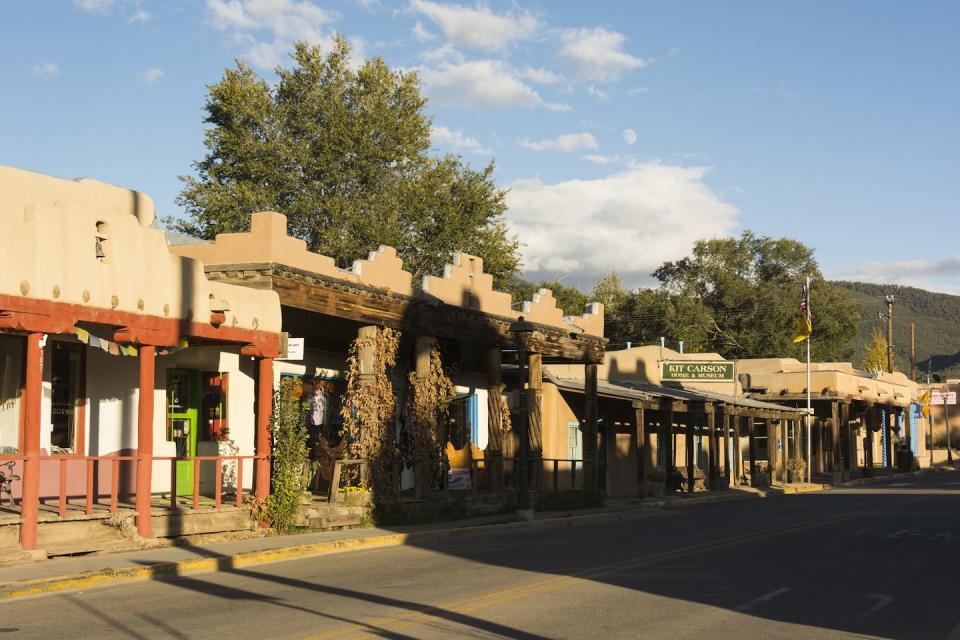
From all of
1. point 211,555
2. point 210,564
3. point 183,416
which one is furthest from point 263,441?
point 210,564

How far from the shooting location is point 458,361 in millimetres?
29031

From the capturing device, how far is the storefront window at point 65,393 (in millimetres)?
19484

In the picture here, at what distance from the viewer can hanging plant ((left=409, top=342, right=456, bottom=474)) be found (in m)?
24.7

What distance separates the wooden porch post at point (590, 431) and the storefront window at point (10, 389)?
16.6 meters

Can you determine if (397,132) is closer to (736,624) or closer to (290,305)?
(290,305)

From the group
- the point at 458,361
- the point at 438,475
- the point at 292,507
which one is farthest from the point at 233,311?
the point at 458,361

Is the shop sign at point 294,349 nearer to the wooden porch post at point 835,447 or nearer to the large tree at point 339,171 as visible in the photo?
the large tree at point 339,171

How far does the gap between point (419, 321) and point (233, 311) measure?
5.66 metres

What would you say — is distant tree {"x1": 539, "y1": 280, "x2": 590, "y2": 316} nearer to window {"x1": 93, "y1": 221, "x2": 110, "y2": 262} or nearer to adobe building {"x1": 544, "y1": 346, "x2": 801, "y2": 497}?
adobe building {"x1": 544, "y1": 346, "x2": 801, "y2": 497}

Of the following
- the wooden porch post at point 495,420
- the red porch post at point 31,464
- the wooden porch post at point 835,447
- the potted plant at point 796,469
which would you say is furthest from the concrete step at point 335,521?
the wooden porch post at point 835,447

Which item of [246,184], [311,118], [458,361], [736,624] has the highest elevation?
[311,118]

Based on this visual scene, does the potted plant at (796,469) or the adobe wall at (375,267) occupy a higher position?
the adobe wall at (375,267)

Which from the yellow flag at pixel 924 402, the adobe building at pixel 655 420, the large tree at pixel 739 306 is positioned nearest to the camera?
the adobe building at pixel 655 420

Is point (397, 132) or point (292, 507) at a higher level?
point (397, 132)
